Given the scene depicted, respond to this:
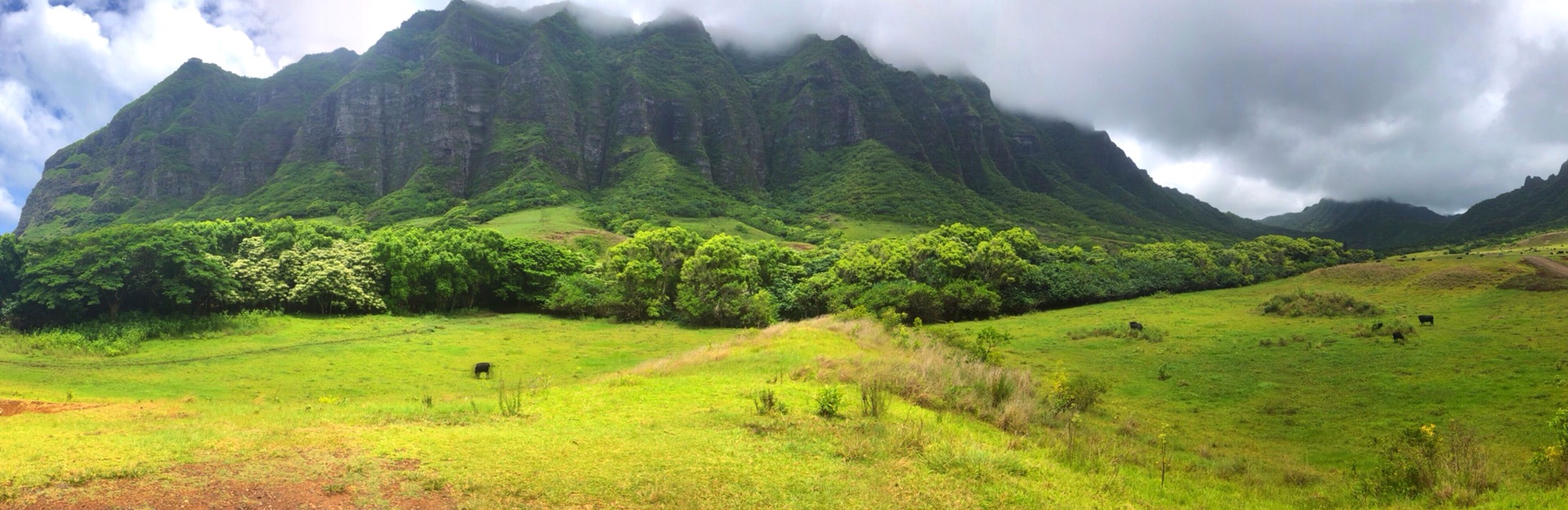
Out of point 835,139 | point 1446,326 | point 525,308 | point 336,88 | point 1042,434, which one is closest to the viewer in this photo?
point 1042,434

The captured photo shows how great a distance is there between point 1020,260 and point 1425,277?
1230 inches

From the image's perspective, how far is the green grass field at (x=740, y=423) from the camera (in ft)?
29.6

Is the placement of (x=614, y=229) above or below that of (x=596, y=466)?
above

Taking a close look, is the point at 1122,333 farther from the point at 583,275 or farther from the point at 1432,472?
the point at 583,275

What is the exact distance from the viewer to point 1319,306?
4397cm

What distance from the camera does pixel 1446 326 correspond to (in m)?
34.4

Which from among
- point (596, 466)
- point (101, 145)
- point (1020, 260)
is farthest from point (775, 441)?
point (101, 145)

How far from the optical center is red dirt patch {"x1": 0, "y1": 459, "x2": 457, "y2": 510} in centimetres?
767

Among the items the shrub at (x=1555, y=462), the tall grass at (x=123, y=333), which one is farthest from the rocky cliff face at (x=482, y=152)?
the shrub at (x=1555, y=462)

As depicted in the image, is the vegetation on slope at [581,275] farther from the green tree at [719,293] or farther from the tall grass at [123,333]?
the tall grass at [123,333]

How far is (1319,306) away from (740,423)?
160 ft

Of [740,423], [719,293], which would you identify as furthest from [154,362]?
[719,293]

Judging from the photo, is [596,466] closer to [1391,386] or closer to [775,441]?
[775,441]

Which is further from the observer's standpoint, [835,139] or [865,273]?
[835,139]
